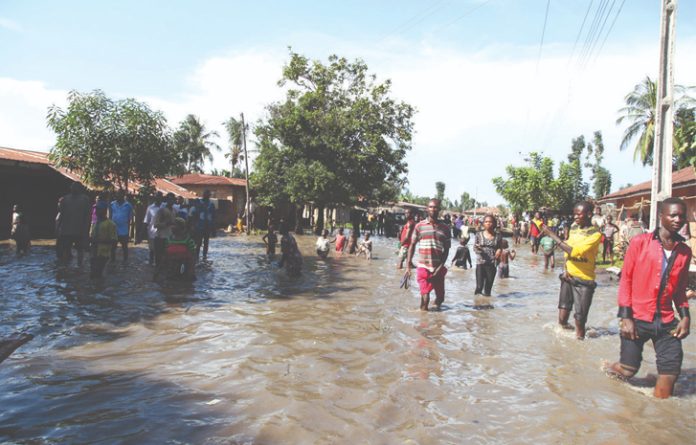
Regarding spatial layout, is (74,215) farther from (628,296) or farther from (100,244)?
(628,296)

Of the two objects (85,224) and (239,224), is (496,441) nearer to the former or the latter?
(85,224)

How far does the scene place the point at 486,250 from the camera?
9594mm

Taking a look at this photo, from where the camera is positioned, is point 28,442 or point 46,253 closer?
point 28,442

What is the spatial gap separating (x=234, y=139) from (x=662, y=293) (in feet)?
190

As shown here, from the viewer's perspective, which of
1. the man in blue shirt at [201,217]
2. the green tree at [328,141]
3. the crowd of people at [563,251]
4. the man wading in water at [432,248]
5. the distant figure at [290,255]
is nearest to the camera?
the crowd of people at [563,251]

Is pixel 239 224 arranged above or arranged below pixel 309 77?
below

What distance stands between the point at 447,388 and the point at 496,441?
3.75 ft

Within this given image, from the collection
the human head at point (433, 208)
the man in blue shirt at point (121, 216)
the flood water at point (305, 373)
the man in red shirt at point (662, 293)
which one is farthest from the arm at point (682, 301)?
the man in blue shirt at point (121, 216)

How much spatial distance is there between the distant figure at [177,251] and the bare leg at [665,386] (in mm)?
8114

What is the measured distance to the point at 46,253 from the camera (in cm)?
1487

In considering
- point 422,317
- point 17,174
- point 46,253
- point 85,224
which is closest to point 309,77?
point 17,174

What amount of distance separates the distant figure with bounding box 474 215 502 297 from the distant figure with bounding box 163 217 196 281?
223 inches

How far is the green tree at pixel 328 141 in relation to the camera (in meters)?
30.0

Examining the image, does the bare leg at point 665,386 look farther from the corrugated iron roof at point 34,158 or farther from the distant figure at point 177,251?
the corrugated iron roof at point 34,158
